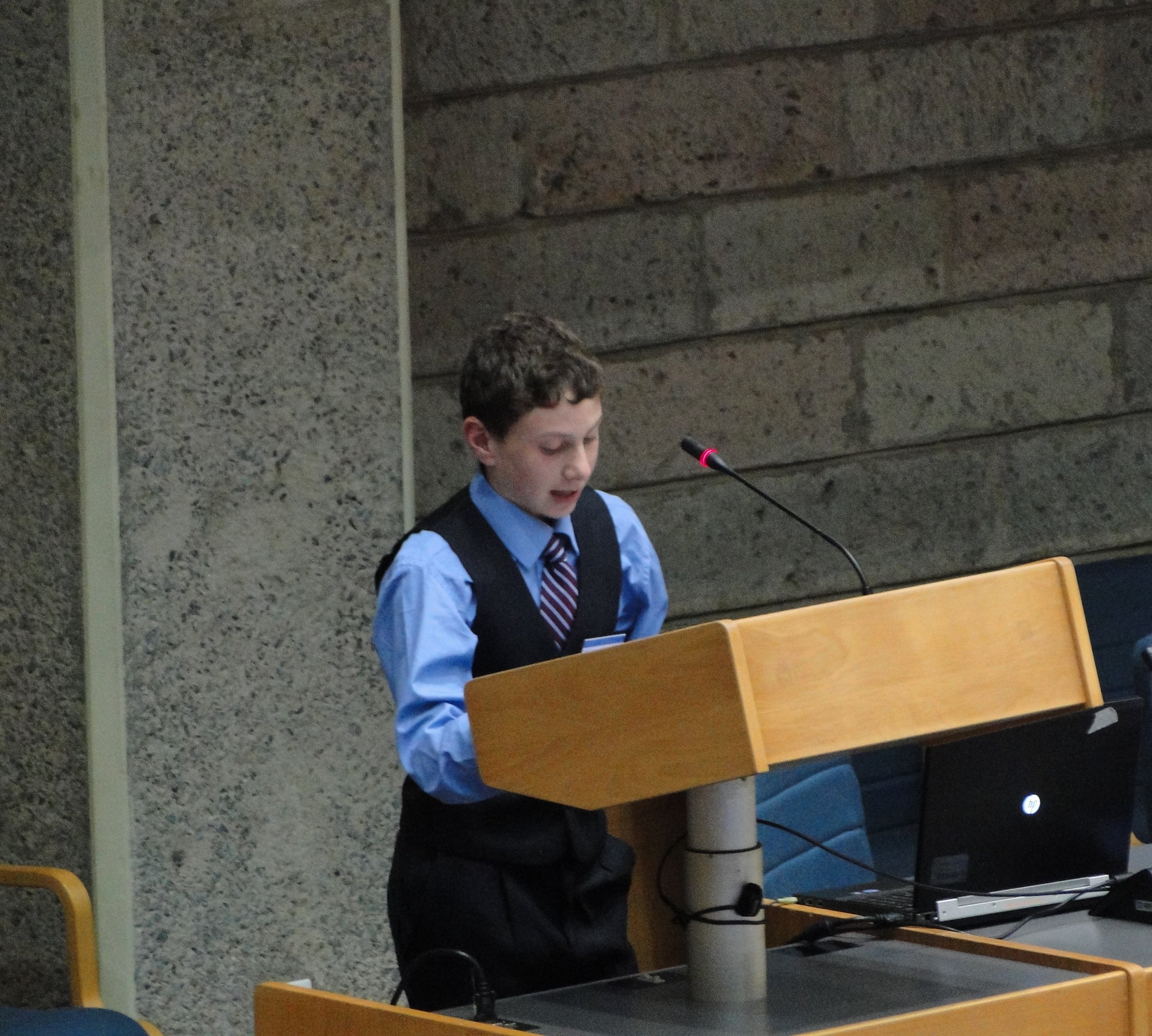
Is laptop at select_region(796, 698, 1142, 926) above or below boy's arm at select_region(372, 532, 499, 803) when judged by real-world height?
below

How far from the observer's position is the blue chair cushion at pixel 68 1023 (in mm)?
2666

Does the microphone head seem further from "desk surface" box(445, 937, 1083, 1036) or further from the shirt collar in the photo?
"desk surface" box(445, 937, 1083, 1036)

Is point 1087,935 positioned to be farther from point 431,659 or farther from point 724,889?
point 431,659

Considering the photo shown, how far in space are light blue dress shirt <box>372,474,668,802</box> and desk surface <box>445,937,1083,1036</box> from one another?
0.83 ft

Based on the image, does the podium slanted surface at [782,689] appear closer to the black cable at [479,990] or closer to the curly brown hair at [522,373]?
the black cable at [479,990]

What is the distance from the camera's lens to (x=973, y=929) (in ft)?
6.66

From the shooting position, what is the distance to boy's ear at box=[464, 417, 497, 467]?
2.12 meters

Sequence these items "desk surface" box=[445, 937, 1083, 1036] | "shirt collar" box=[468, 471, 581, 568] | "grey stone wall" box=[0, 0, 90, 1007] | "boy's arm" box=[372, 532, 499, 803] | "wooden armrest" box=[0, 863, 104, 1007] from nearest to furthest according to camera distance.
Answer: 1. "desk surface" box=[445, 937, 1083, 1036]
2. "boy's arm" box=[372, 532, 499, 803]
3. "shirt collar" box=[468, 471, 581, 568]
4. "wooden armrest" box=[0, 863, 104, 1007]
5. "grey stone wall" box=[0, 0, 90, 1007]

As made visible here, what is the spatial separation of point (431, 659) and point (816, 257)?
2285 mm

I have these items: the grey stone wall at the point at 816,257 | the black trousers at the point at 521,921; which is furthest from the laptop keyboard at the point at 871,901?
the grey stone wall at the point at 816,257

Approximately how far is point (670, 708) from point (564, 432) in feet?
1.99

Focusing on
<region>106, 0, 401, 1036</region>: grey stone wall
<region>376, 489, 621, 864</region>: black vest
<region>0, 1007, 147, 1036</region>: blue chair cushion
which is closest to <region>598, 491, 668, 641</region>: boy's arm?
<region>376, 489, 621, 864</region>: black vest

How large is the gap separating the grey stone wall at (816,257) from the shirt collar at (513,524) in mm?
1662

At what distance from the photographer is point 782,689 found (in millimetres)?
1499
